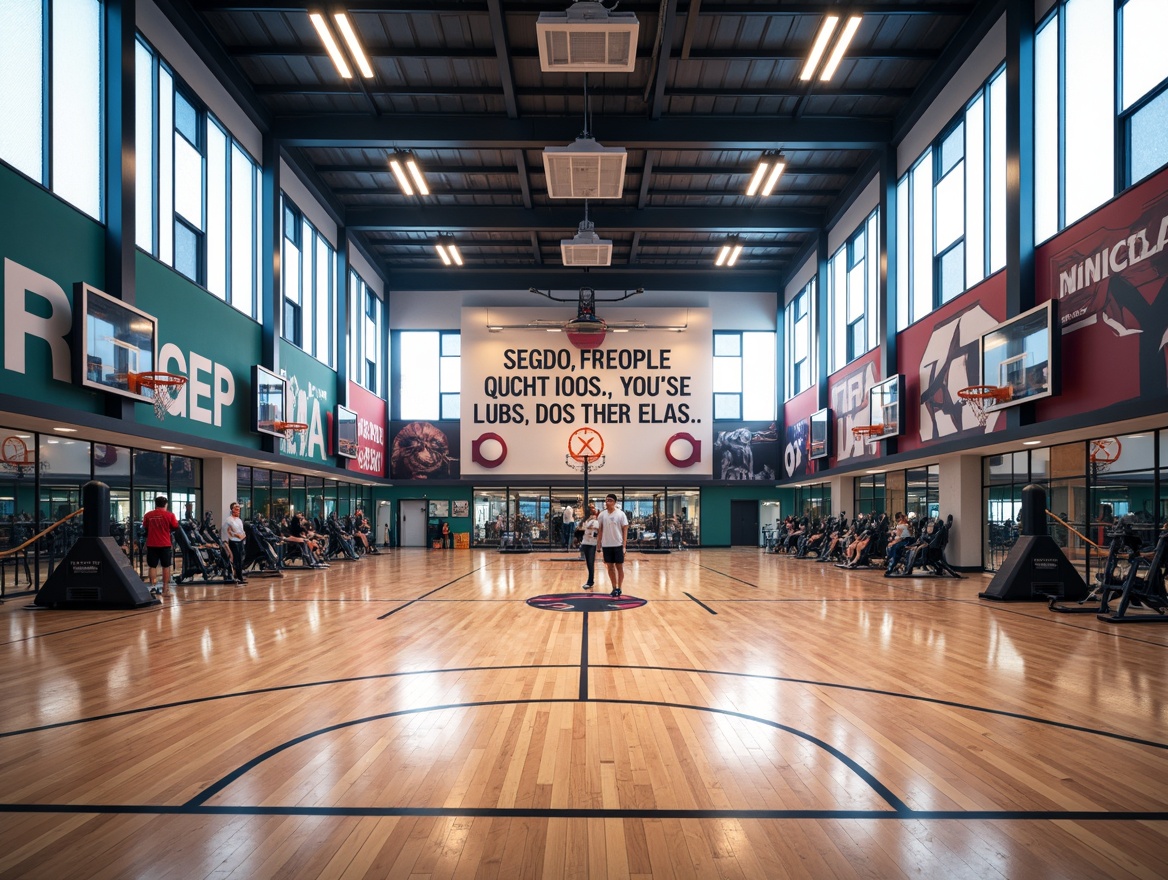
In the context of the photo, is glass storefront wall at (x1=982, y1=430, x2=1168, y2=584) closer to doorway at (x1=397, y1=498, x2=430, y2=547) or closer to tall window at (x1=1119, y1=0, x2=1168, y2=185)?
tall window at (x1=1119, y1=0, x2=1168, y2=185)

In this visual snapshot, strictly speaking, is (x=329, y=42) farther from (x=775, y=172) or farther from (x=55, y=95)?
(x=775, y=172)

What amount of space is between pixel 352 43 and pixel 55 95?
4345 millimetres

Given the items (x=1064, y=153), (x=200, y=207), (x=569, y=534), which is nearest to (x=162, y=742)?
(x=200, y=207)

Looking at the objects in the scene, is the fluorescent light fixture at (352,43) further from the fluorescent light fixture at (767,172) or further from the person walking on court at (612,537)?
the fluorescent light fixture at (767,172)

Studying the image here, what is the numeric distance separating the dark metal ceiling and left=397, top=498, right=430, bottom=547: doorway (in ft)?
33.0

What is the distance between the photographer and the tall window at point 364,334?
77.9ft

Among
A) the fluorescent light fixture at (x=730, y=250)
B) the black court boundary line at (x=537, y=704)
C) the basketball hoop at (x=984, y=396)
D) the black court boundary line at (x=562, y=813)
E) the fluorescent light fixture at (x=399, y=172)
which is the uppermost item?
the fluorescent light fixture at (x=399, y=172)

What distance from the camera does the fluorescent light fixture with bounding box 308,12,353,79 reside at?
11.9m

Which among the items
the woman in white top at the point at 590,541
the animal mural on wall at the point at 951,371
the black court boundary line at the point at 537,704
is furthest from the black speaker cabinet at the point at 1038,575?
the black court boundary line at the point at 537,704

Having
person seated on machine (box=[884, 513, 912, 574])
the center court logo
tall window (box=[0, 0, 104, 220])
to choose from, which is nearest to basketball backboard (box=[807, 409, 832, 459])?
person seated on machine (box=[884, 513, 912, 574])

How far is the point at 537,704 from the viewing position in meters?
5.19

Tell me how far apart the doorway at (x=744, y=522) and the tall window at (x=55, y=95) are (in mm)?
23011

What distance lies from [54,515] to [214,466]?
432 cm

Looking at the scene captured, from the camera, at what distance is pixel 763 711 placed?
5.04m
